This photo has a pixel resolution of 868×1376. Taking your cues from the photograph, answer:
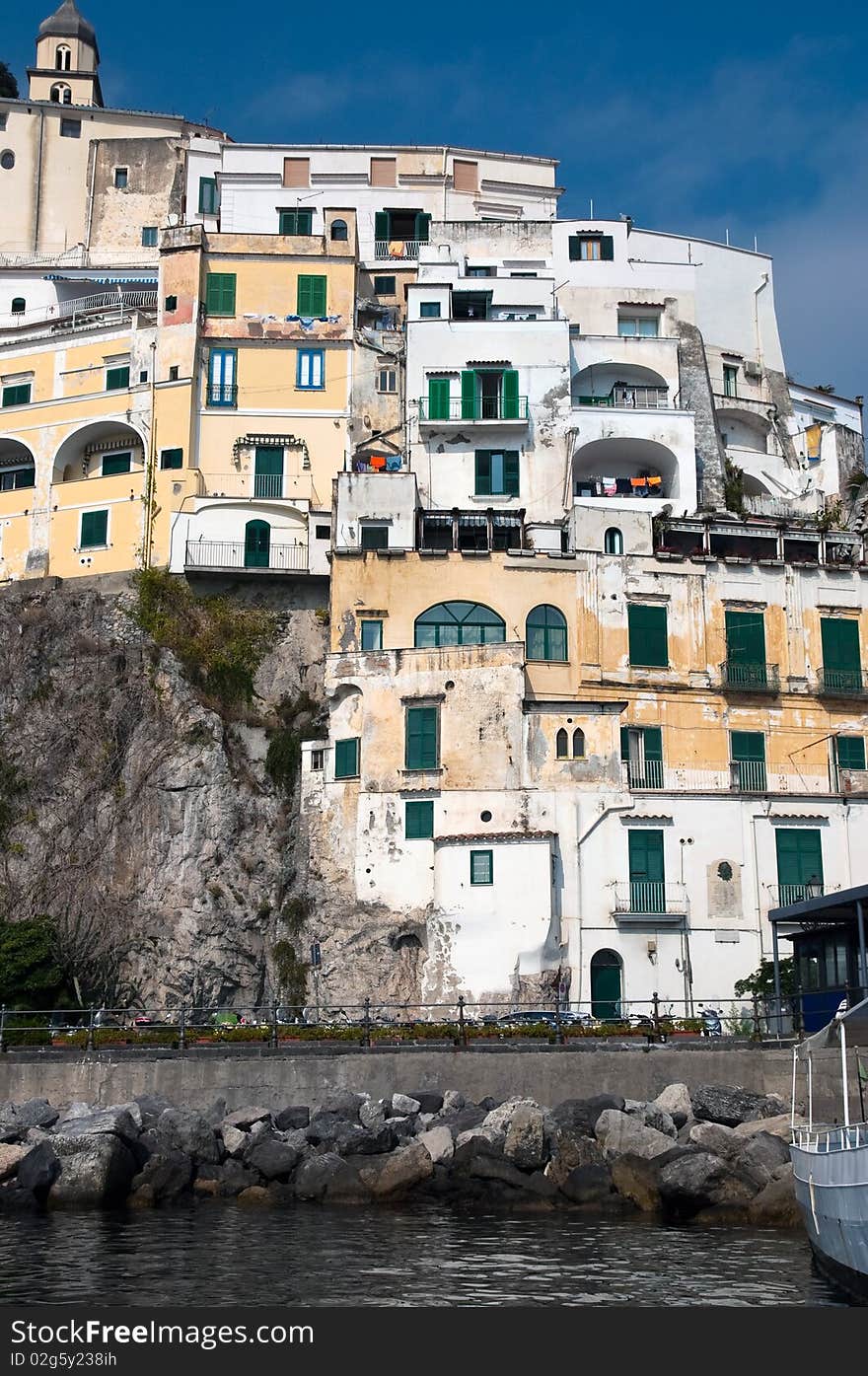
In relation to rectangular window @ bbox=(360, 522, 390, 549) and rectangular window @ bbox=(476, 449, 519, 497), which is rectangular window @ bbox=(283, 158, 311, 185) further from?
rectangular window @ bbox=(360, 522, 390, 549)

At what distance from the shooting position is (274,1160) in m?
31.8

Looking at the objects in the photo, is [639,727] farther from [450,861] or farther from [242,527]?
[242,527]

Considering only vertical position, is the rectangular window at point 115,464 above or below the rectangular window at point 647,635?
above

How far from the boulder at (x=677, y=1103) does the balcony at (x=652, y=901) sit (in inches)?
507

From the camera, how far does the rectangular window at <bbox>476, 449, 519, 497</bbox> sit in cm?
5819

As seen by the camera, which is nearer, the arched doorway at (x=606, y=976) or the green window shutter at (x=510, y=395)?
the arched doorway at (x=606, y=976)

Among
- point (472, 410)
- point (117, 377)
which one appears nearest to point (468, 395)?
point (472, 410)

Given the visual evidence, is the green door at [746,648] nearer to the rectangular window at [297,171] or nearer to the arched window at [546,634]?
the arched window at [546,634]

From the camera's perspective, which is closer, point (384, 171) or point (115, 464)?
point (115, 464)

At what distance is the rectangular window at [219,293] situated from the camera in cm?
6019

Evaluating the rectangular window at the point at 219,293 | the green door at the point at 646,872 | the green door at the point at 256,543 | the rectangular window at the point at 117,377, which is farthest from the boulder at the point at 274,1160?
the rectangular window at the point at 219,293

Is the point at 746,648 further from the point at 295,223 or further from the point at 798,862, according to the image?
the point at 295,223

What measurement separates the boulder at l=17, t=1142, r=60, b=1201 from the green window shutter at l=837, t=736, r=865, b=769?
2912 cm

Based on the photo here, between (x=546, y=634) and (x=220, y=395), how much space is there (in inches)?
640
